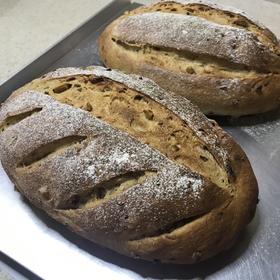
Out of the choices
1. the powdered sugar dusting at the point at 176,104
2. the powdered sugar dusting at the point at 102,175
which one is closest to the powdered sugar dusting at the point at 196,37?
the powdered sugar dusting at the point at 176,104

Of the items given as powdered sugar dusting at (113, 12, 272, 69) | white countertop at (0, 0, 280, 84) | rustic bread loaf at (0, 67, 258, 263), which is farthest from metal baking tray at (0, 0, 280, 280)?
white countertop at (0, 0, 280, 84)

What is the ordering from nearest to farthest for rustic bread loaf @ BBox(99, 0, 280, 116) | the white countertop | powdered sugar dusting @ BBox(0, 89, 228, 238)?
powdered sugar dusting @ BBox(0, 89, 228, 238) → rustic bread loaf @ BBox(99, 0, 280, 116) → the white countertop

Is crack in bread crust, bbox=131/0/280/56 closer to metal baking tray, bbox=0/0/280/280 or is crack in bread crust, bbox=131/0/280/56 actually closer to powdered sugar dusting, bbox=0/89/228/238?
metal baking tray, bbox=0/0/280/280

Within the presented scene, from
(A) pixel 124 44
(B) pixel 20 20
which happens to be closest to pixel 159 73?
(A) pixel 124 44

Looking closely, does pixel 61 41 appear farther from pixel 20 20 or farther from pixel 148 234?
pixel 148 234

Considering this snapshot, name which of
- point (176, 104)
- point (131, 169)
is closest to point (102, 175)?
point (131, 169)

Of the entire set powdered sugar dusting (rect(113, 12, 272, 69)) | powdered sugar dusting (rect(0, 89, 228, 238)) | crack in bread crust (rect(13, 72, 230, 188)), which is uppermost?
powdered sugar dusting (rect(113, 12, 272, 69))
